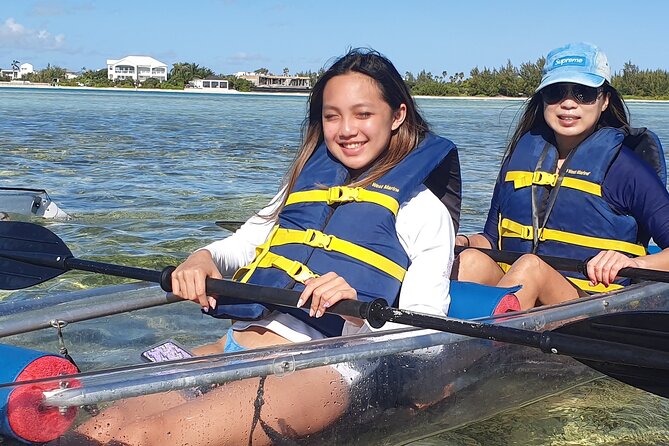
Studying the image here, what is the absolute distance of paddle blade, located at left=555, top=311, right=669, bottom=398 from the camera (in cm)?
240

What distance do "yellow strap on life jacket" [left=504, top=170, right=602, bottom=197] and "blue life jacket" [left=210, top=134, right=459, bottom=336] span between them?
101cm

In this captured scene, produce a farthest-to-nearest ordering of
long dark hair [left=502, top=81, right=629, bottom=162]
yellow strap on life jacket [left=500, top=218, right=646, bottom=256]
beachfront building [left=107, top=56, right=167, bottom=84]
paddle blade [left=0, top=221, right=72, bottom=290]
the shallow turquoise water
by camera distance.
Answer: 1. beachfront building [left=107, top=56, right=167, bottom=84]
2. long dark hair [left=502, top=81, right=629, bottom=162]
3. yellow strap on life jacket [left=500, top=218, right=646, bottom=256]
4. paddle blade [left=0, top=221, right=72, bottom=290]
5. the shallow turquoise water

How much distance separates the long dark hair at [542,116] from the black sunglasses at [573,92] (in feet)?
0.31

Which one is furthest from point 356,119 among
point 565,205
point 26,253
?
point 26,253

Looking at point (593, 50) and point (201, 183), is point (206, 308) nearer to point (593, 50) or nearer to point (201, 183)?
point (593, 50)

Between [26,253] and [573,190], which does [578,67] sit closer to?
[573,190]

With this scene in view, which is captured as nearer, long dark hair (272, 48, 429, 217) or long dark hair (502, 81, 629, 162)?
long dark hair (272, 48, 429, 217)

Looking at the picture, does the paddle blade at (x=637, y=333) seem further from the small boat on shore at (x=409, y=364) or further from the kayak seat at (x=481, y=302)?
the kayak seat at (x=481, y=302)

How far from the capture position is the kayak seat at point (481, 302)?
301 centimetres

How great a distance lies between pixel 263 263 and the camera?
279cm

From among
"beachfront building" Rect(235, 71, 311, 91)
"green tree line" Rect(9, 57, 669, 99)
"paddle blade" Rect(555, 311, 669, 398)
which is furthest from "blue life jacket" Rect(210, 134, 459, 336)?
"beachfront building" Rect(235, 71, 311, 91)

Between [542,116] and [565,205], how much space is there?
1.77 feet

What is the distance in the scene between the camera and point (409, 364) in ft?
8.36

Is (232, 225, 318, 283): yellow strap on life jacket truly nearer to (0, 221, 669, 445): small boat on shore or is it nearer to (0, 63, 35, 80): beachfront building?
(0, 221, 669, 445): small boat on shore
